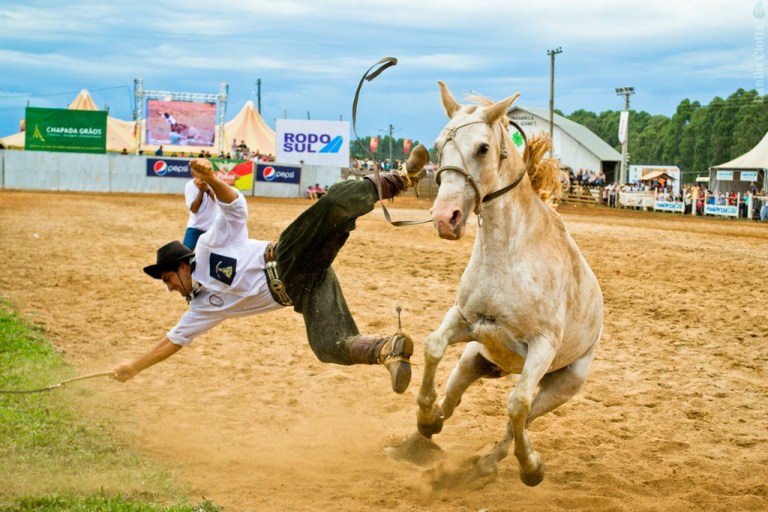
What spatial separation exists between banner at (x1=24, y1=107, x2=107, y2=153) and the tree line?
4599 cm

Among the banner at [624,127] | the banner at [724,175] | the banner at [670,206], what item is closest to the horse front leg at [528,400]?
the banner at [670,206]

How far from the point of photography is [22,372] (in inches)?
300

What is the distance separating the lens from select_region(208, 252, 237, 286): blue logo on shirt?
560cm

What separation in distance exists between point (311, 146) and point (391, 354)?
3746cm

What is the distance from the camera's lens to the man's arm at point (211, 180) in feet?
17.0

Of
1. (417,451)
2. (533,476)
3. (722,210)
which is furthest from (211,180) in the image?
(722,210)

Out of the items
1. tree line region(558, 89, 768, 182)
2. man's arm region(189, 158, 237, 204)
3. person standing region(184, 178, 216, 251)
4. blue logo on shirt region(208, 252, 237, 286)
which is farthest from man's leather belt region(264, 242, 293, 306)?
tree line region(558, 89, 768, 182)

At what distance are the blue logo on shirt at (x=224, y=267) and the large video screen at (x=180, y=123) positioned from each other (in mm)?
38934

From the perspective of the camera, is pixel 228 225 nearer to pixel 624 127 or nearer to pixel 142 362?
pixel 142 362

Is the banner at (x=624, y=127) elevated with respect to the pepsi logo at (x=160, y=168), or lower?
elevated

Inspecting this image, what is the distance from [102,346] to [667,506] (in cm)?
643

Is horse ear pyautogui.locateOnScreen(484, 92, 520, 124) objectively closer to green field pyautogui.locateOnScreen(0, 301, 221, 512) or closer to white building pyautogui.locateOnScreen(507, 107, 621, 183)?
green field pyautogui.locateOnScreen(0, 301, 221, 512)

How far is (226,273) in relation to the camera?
5605 millimetres

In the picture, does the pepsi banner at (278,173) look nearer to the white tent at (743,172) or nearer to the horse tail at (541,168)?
the white tent at (743,172)
